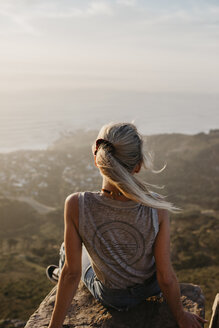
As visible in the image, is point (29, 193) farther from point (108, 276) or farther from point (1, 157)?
point (108, 276)

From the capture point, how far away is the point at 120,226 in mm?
1810

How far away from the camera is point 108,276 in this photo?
2.01 m

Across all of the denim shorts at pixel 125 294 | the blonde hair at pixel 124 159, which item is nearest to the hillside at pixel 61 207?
the blonde hair at pixel 124 159

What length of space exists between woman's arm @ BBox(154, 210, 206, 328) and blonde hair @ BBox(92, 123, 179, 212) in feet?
0.46

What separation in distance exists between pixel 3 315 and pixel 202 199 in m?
23.6

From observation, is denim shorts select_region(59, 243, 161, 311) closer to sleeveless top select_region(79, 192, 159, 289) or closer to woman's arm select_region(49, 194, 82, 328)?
sleeveless top select_region(79, 192, 159, 289)

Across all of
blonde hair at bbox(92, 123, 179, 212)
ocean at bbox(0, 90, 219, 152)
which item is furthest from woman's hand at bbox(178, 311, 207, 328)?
ocean at bbox(0, 90, 219, 152)

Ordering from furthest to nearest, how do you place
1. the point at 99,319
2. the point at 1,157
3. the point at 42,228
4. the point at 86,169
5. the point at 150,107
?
the point at 150,107 < the point at 1,157 < the point at 86,169 < the point at 42,228 < the point at 99,319

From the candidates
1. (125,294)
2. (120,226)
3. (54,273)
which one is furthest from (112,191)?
(54,273)

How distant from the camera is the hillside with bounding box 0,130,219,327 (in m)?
11.6

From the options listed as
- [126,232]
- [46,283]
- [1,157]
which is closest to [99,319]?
[126,232]

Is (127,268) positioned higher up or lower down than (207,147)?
higher up

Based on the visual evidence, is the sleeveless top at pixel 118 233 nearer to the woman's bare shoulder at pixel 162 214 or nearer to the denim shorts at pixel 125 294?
the woman's bare shoulder at pixel 162 214

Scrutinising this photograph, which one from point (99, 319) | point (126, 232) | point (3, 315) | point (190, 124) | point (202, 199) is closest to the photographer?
point (126, 232)
